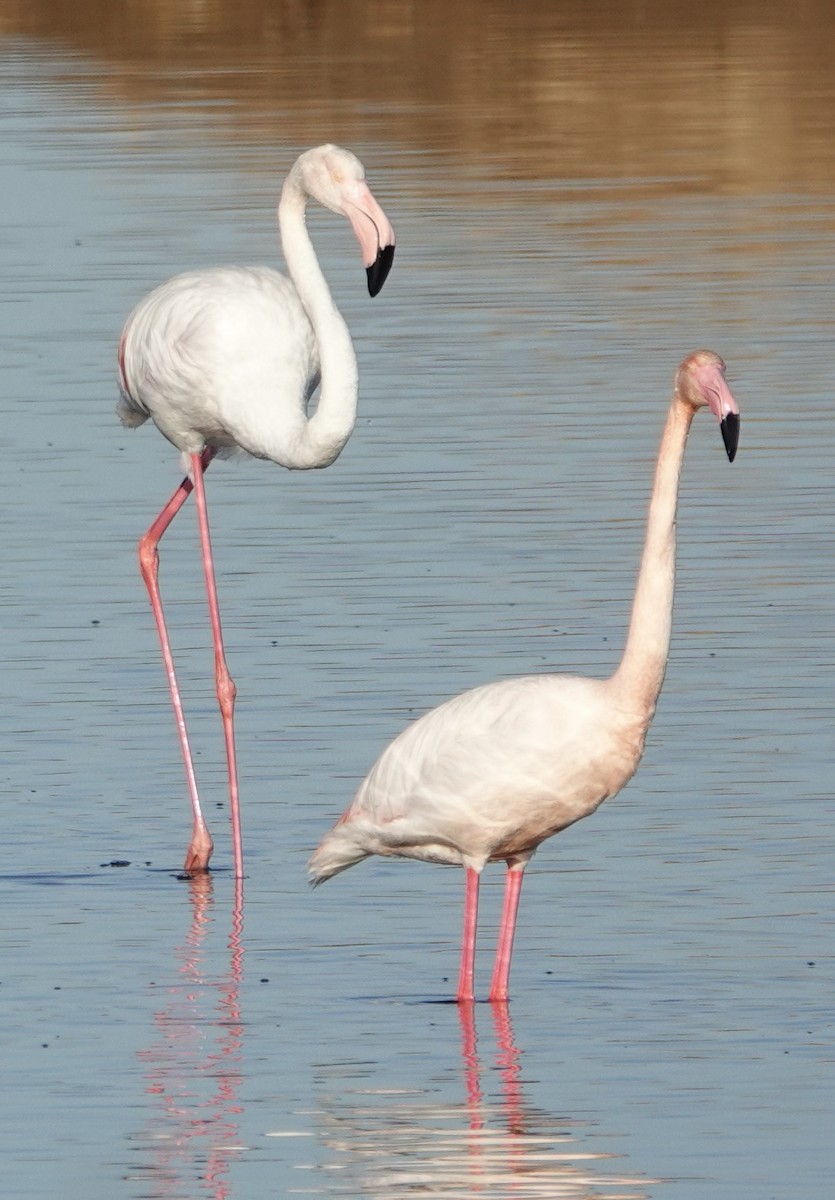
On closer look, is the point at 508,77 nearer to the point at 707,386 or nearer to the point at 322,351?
the point at 322,351

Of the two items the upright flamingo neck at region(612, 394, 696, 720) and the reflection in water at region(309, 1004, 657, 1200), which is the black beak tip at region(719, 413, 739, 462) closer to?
the upright flamingo neck at region(612, 394, 696, 720)

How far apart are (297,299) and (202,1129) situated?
4.06m

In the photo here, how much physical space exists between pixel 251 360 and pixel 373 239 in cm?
72

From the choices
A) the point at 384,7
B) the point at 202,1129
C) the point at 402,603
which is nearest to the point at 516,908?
the point at 202,1129

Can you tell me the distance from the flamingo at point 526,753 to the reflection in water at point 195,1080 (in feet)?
1.77

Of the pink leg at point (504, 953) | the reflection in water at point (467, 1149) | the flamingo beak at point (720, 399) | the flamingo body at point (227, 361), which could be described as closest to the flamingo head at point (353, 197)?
the flamingo body at point (227, 361)

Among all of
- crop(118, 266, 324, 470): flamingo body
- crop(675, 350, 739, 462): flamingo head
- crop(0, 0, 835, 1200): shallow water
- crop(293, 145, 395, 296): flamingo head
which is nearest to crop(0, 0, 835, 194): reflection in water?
crop(0, 0, 835, 1200): shallow water

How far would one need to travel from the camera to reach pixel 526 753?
7.84 metres

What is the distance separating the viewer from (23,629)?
37.8ft

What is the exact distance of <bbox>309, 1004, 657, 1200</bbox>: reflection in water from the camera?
655cm

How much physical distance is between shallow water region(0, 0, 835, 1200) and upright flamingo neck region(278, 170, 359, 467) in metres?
0.95

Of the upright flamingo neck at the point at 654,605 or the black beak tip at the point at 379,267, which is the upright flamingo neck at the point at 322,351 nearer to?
the black beak tip at the point at 379,267

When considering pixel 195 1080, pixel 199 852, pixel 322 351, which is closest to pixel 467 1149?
pixel 195 1080

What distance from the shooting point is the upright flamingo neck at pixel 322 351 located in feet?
32.0
